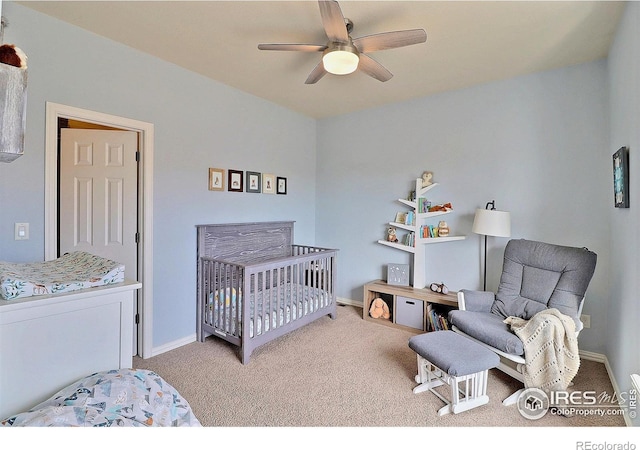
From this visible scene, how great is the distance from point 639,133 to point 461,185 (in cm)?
166

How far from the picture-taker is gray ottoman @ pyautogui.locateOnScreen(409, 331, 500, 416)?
1874mm

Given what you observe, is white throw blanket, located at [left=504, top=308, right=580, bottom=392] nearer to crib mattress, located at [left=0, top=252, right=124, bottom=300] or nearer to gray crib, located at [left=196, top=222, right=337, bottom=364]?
gray crib, located at [left=196, top=222, right=337, bottom=364]

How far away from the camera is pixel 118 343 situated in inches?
52.6

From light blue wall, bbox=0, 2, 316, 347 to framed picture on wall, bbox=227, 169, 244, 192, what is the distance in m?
0.07

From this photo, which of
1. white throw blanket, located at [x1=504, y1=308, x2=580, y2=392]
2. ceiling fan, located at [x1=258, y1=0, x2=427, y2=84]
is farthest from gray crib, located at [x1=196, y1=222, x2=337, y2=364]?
white throw blanket, located at [x1=504, y1=308, x2=580, y2=392]

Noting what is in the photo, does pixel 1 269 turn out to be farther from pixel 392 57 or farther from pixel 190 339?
pixel 392 57

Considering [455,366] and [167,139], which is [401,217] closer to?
[455,366]

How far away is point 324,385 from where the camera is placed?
2199 mm

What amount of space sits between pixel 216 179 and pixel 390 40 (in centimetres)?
203

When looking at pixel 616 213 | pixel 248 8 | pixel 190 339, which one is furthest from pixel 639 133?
pixel 190 339

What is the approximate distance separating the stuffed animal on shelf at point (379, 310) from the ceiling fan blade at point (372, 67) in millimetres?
2316

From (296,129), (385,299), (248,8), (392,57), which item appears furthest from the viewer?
(296,129)

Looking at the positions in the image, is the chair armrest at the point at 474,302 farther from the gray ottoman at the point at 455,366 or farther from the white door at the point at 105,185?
the white door at the point at 105,185

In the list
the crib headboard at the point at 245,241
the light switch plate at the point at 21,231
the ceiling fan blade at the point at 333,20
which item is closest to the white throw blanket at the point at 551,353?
the ceiling fan blade at the point at 333,20
